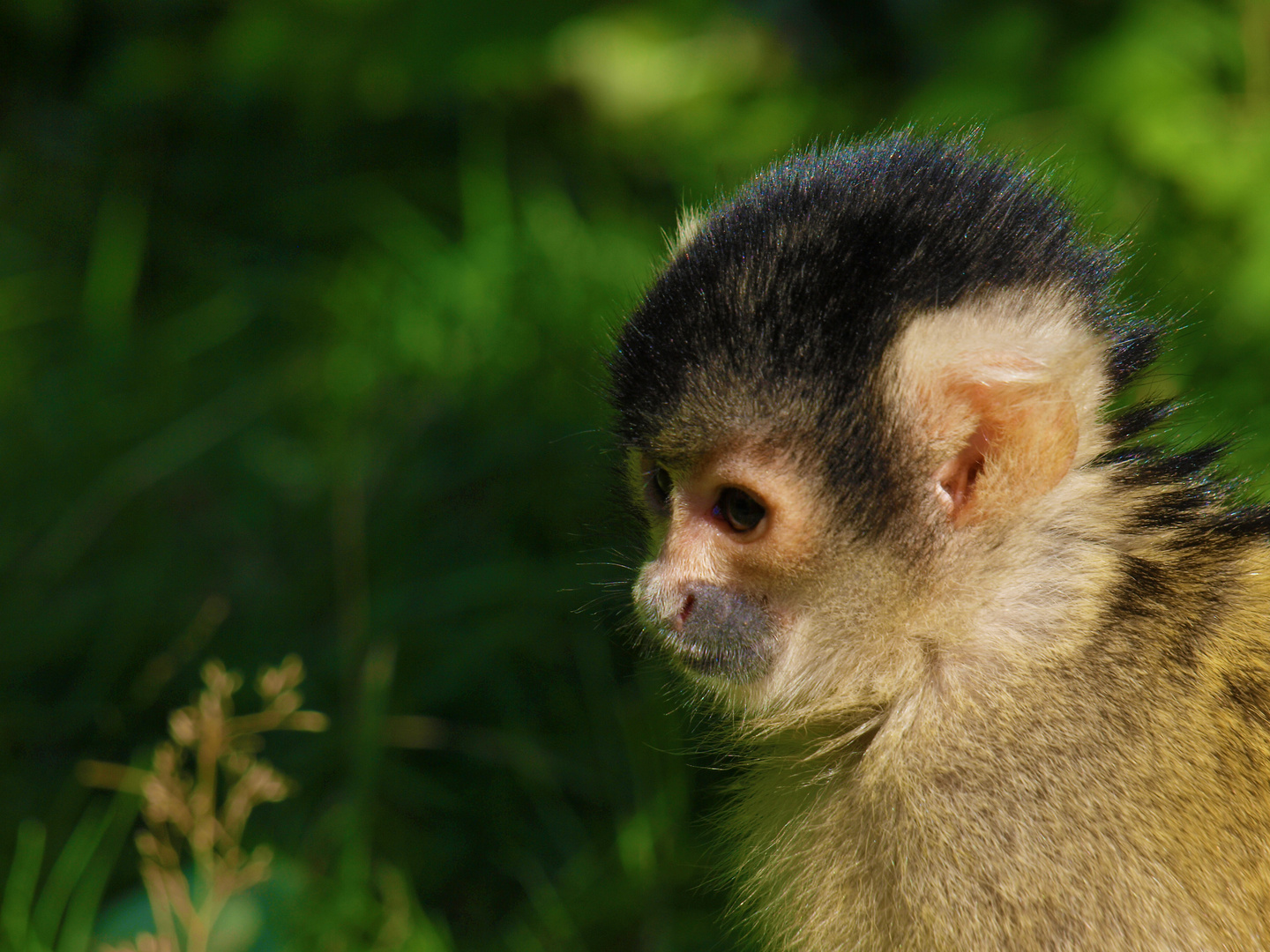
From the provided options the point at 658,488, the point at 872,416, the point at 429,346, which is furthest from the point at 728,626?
the point at 429,346

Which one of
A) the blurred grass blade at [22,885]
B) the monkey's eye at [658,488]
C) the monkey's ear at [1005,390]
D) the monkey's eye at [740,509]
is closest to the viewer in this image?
the monkey's ear at [1005,390]

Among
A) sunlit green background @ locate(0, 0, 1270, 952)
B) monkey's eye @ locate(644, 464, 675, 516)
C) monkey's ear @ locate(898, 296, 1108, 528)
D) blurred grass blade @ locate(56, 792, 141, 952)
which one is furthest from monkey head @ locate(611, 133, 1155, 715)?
blurred grass blade @ locate(56, 792, 141, 952)

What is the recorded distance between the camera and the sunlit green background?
3.45m

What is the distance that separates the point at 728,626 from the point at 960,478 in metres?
0.51

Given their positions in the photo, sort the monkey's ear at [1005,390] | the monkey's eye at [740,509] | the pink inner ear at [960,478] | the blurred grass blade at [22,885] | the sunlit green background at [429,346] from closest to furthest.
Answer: the monkey's ear at [1005,390]
the pink inner ear at [960,478]
the monkey's eye at [740,509]
the blurred grass blade at [22,885]
the sunlit green background at [429,346]

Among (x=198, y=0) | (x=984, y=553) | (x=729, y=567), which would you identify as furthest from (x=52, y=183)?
(x=984, y=553)

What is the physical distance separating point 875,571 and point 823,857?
56 centimetres

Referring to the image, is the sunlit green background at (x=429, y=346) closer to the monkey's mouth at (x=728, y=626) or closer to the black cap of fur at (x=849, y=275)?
the black cap of fur at (x=849, y=275)

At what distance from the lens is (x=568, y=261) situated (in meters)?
5.18

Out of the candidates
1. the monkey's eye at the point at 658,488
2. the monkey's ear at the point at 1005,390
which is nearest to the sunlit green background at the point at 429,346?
the monkey's eye at the point at 658,488

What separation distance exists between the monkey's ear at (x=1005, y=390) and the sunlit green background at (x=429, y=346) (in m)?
0.52

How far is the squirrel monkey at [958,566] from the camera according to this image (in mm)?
2127

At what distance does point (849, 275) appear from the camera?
7.18ft

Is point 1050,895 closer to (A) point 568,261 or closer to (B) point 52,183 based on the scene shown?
(A) point 568,261
